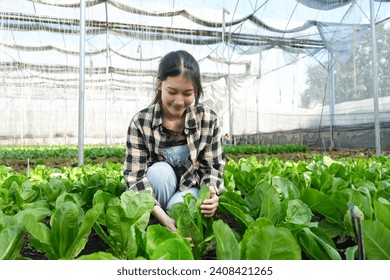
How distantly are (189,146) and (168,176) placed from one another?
0.17m

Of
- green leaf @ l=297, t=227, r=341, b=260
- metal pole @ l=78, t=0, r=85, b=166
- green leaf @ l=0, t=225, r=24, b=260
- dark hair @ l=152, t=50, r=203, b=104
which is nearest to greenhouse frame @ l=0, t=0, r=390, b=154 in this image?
metal pole @ l=78, t=0, r=85, b=166

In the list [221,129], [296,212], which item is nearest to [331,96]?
[221,129]

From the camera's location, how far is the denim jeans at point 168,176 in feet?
5.43

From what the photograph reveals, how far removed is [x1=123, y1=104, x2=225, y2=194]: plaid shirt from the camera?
5.30ft

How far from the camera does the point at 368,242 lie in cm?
86

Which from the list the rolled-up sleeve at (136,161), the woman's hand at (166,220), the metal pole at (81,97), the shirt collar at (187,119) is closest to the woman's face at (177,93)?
the shirt collar at (187,119)

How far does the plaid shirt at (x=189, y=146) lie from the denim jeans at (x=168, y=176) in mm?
33

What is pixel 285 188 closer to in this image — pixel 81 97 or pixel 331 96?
pixel 81 97

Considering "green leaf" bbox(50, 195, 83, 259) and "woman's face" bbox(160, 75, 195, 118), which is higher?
"woman's face" bbox(160, 75, 195, 118)

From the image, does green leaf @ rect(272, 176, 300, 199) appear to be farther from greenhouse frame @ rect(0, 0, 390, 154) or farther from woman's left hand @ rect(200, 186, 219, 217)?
greenhouse frame @ rect(0, 0, 390, 154)

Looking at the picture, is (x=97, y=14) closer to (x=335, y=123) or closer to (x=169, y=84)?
(x=335, y=123)

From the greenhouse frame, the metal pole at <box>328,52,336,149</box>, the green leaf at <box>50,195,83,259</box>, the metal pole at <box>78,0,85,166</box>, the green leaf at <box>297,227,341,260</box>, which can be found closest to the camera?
the green leaf at <box>297,227,341,260</box>

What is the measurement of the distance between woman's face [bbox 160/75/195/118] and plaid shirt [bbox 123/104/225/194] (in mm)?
179

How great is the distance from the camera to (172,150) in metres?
1.72
